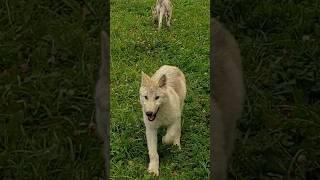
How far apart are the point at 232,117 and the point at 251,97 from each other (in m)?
0.74

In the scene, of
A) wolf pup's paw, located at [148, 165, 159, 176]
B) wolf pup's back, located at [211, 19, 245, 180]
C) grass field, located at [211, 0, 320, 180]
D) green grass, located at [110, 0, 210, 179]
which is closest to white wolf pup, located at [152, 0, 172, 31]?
green grass, located at [110, 0, 210, 179]

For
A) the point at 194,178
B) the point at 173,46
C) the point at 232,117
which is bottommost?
the point at 194,178

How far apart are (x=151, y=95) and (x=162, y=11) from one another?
1.46 feet

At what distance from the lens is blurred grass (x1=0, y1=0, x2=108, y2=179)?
457cm

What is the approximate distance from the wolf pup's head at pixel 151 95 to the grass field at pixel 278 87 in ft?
1.72

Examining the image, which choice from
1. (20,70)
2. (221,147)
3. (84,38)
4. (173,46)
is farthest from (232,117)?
(20,70)

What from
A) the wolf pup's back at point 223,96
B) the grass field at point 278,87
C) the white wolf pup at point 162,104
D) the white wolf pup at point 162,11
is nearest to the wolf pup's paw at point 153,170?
the white wolf pup at point 162,104

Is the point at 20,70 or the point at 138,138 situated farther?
the point at 20,70

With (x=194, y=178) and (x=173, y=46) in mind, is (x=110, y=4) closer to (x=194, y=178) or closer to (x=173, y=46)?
(x=173, y=46)

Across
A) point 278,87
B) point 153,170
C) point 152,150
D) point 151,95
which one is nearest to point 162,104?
point 151,95

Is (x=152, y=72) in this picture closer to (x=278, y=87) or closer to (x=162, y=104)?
(x=162, y=104)

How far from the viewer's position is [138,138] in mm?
4230

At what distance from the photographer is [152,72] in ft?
13.5

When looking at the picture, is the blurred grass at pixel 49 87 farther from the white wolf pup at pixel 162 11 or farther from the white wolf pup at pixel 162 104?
the white wolf pup at pixel 162 104
